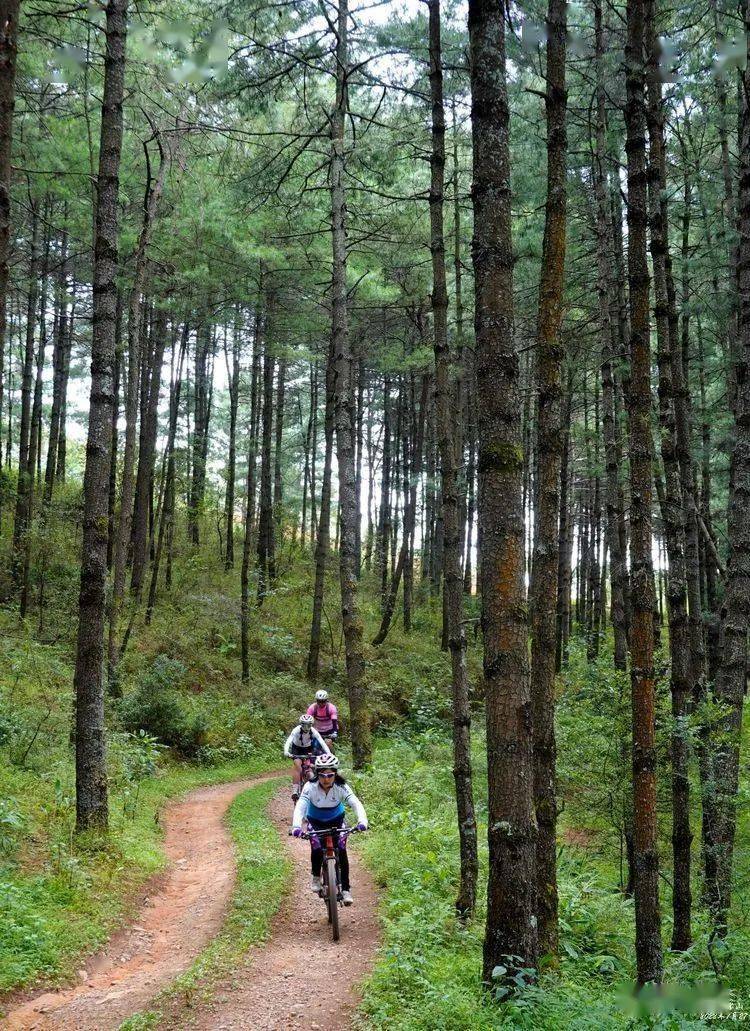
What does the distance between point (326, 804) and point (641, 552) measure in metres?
4.31

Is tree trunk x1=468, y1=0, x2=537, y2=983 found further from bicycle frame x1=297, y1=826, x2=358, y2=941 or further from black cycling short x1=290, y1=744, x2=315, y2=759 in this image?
black cycling short x1=290, y1=744, x2=315, y2=759

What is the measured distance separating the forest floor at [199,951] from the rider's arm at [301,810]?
1159 millimetres

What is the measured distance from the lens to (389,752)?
16.1 metres

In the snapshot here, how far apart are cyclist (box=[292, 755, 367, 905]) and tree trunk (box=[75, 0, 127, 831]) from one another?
8.94 feet

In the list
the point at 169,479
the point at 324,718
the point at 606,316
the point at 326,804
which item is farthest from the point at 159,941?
the point at 169,479

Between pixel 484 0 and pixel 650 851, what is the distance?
22.2 ft

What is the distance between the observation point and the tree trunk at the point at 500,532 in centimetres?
472

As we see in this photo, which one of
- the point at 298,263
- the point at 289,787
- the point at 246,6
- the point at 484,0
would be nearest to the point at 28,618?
the point at 289,787

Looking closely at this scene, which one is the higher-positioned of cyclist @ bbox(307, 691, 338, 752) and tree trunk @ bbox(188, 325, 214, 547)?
tree trunk @ bbox(188, 325, 214, 547)

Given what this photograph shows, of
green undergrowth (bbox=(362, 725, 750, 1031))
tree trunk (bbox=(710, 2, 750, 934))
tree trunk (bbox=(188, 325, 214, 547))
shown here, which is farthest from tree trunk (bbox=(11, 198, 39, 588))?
tree trunk (bbox=(710, 2, 750, 934))

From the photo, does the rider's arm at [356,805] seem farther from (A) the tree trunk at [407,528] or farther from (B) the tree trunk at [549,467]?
(A) the tree trunk at [407,528]

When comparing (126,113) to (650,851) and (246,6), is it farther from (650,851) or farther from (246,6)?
(650,851)

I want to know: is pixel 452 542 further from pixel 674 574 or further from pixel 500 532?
pixel 500 532

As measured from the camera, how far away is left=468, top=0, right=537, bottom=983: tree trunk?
4.72 meters
